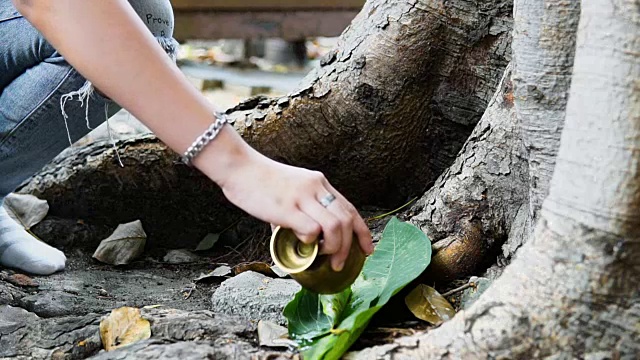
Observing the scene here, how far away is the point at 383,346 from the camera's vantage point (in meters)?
1.23

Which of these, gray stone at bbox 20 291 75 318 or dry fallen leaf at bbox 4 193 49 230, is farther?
dry fallen leaf at bbox 4 193 49 230

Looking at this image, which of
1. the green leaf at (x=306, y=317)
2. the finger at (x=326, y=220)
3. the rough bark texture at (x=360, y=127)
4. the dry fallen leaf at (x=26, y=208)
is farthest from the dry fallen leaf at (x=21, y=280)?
the finger at (x=326, y=220)

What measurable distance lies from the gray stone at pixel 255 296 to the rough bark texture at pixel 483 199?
291 millimetres

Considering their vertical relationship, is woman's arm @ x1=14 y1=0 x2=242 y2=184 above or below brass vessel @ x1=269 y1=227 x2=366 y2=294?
above

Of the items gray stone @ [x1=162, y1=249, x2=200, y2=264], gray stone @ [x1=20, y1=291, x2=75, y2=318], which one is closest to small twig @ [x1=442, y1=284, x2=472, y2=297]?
gray stone @ [x1=20, y1=291, x2=75, y2=318]

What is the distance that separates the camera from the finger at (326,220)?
1116 millimetres

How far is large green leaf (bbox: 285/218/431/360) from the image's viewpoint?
1269 millimetres

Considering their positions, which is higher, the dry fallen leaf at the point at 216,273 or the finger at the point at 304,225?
the finger at the point at 304,225

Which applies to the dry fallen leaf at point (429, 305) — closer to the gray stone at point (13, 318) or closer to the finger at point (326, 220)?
the finger at point (326, 220)

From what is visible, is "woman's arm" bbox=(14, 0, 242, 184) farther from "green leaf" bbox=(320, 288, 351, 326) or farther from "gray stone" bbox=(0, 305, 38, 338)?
"gray stone" bbox=(0, 305, 38, 338)

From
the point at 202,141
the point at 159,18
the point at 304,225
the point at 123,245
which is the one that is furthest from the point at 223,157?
the point at 123,245

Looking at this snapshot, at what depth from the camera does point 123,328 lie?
1421mm

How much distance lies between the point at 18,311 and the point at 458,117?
1078mm

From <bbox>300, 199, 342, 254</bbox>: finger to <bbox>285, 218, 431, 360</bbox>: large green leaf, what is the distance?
0.19 meters
